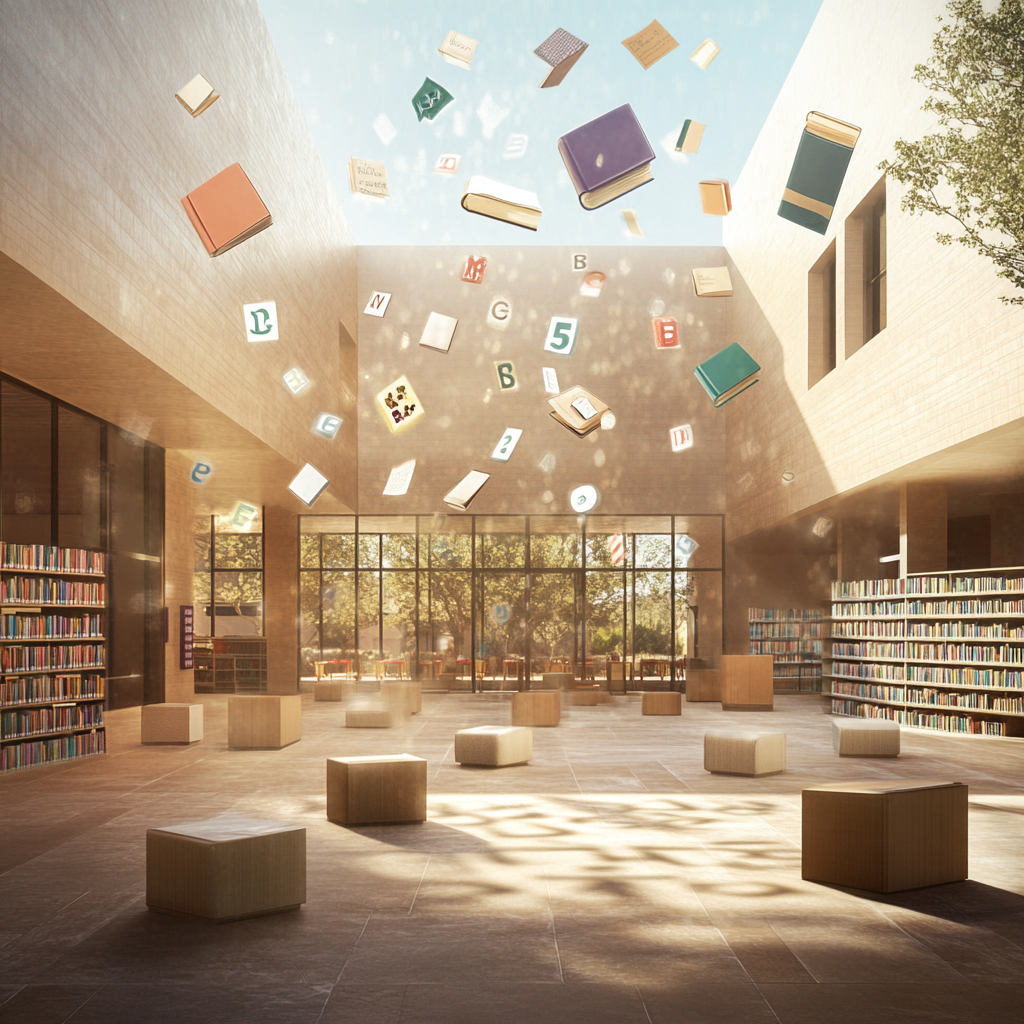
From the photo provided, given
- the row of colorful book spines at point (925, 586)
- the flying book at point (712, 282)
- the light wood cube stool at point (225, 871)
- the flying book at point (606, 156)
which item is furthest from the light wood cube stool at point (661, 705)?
the light wood cube stool at point (225, 871)

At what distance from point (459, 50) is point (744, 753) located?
319 inches

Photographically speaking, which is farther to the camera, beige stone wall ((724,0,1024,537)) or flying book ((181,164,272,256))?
flying book ((181,164,272,256))

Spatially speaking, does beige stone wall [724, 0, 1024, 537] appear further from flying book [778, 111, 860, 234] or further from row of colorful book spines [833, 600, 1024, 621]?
row of colorful book spines [833, 600, 1024, 621]

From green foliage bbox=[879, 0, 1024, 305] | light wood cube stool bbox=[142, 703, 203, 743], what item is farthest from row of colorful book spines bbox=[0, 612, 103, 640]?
green foliage bbox=[879, 0, 1024, 305]

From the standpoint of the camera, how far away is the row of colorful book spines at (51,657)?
32.7ft

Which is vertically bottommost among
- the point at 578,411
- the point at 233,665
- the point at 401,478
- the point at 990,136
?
the point at 233,665

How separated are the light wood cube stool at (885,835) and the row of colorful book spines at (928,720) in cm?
795

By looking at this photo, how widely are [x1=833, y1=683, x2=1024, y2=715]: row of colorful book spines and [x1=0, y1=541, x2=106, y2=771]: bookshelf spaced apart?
10.6 metres

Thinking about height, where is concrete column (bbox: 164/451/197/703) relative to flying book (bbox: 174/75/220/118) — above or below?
below

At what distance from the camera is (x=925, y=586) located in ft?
47.5

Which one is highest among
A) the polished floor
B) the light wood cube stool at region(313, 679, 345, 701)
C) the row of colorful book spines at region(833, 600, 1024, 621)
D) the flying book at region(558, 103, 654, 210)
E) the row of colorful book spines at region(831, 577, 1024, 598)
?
the flying book at region(558, 103, 654, 210)

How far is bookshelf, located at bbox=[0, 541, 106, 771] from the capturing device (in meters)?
9.92

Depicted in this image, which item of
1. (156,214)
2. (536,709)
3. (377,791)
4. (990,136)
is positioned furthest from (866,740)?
(156,214)

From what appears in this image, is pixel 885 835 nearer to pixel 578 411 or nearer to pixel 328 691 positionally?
pixel 328 691
